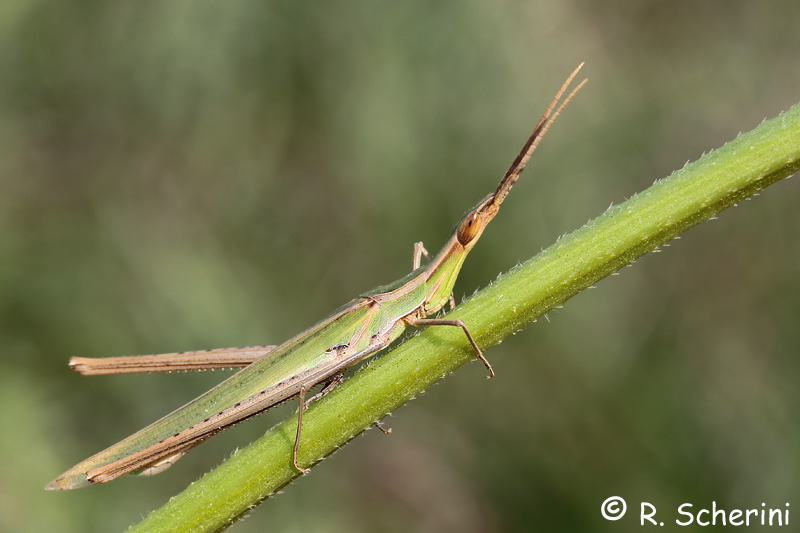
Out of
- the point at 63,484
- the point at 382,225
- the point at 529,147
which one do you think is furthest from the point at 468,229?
the point at 382,225

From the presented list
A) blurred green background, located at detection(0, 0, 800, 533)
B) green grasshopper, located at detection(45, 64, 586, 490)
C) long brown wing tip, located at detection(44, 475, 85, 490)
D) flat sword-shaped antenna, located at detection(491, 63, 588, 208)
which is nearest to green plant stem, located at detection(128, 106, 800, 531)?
flat sword-shaped antenna, located at detection(491, 63, 588, 208)

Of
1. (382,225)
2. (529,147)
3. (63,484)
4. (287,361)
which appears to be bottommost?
Result: (63,484)

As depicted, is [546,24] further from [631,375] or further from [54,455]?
[54,455]

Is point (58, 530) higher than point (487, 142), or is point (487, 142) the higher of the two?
point (487, 142)

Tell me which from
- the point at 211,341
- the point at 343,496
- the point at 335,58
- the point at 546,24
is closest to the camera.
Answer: the point at 211,341

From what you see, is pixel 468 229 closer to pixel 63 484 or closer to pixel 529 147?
pixel 529 147

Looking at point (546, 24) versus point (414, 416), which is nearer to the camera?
point (414, 416)

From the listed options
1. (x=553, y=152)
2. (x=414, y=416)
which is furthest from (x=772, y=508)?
(x=553, y=152)
